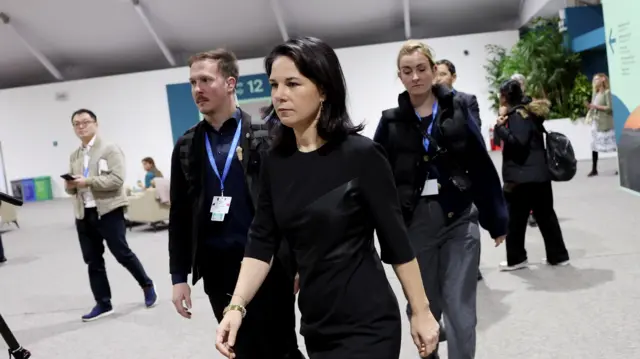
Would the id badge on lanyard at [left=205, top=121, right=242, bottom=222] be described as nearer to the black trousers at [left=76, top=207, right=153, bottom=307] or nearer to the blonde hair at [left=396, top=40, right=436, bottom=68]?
the blonde hair at [left=396, top=40, right=436, bottom=68]

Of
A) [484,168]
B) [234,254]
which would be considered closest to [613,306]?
[484,168]

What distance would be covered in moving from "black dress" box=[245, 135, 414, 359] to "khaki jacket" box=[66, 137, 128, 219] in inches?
126

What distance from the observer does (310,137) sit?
1.44m

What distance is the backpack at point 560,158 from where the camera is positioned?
14.1 feet

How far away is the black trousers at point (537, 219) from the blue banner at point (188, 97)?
11.7m

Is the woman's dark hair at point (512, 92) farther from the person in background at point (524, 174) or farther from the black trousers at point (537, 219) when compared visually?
the black trousers at point (537, 219)

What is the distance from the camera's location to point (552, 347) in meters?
2.99

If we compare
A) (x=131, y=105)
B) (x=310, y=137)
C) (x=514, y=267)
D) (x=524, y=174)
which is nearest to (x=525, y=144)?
(x=524, y=174)

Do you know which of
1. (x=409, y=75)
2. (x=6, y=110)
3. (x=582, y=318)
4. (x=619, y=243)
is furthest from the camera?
(x=6, y=110)

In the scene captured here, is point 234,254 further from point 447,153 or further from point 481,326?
point 481,326

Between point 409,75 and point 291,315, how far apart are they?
105 centimetres

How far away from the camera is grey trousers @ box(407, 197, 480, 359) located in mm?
2412

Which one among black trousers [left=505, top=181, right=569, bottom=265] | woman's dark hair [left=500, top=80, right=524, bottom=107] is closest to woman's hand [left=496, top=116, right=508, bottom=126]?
woman's dark hair [left=500, top=80, right=524, bottom=107]

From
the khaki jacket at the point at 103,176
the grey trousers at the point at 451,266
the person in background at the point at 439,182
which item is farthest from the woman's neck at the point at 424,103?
the khaki jacket at the point at 103,176
